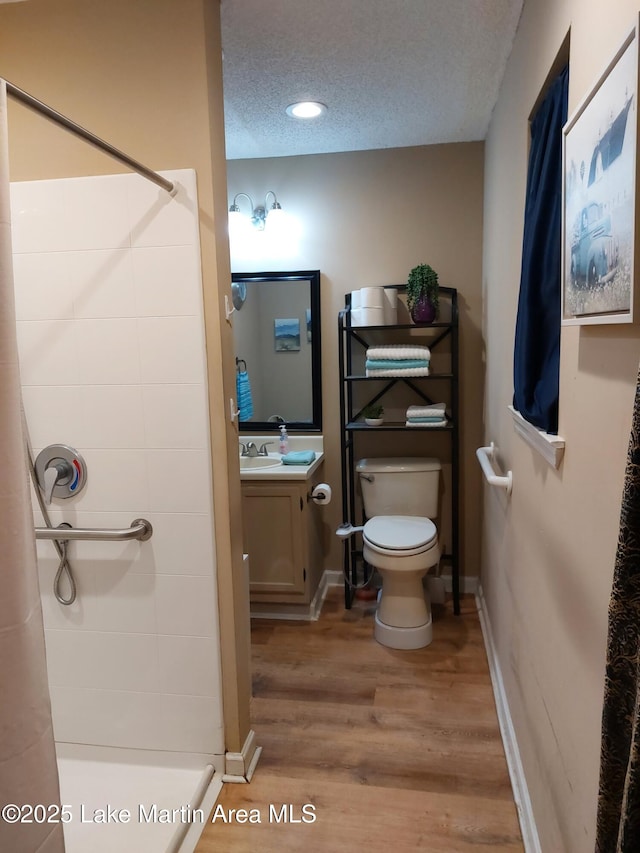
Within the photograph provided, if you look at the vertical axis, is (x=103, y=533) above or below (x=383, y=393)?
below

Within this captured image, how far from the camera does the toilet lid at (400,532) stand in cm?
266

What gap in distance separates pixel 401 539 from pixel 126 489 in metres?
1.35

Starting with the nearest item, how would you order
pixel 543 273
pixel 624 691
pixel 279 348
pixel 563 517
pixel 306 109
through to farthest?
1. pixel 624 691
2. pixel 563 517
3. pixel 543 273
4. pixel 306 109
5. pixel 279 348

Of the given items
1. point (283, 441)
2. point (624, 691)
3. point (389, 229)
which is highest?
point (389, 229)

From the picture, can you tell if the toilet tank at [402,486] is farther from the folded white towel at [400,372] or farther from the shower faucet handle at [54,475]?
the shower faucet handle at [54,475]

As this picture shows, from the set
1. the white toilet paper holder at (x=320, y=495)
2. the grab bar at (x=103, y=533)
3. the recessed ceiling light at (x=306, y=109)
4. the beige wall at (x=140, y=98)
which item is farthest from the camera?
the white toilet paper holder at (x=320, y=495)

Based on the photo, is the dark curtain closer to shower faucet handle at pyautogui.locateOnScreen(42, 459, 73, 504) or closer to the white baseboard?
the white baseboard

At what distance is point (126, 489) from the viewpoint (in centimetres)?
187

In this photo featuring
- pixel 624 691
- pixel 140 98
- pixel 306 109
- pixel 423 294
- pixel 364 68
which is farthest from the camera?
pixel 423 294

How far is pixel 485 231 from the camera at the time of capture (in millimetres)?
2934

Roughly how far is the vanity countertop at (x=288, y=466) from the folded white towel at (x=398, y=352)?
2.08 feet

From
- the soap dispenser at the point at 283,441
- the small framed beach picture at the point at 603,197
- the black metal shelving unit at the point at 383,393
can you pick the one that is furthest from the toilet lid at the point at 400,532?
the small framed beach picture at the point at 603,197

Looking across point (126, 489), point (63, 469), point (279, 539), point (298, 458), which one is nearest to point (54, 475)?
point (63, 469)

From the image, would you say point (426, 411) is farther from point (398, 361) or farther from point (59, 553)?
point (59, 553)
